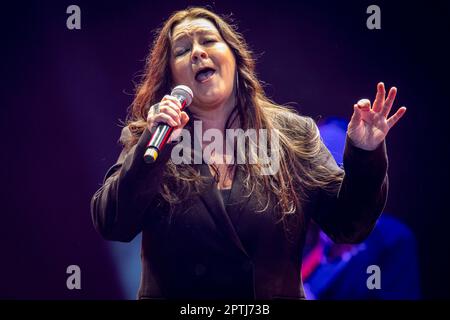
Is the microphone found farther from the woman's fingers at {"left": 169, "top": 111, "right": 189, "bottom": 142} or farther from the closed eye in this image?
the closed eye

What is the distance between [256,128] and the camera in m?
1.54

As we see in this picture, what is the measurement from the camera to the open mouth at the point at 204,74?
4.88ft

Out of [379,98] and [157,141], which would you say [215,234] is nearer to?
[157,141]

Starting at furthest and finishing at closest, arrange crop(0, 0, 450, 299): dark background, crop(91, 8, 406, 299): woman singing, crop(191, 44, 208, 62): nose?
crop(0, 0, 450, 299): dark background < crop(191, 44, 208, 62): nose < crop(91, 8, 406, 299): woman singing

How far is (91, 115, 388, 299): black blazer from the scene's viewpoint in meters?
1.34

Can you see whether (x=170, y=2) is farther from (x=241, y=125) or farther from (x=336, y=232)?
(x=336, y=232)

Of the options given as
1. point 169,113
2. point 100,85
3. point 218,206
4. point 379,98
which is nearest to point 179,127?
point 169,113

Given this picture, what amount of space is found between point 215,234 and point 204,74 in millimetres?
391

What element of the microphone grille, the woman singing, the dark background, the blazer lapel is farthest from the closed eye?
the dark background

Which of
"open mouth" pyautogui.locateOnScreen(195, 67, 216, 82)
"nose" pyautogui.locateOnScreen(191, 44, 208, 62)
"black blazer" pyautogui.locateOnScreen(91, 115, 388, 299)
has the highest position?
"nose" pyautogui.locateOnScreen(191, 44, 208, 62)

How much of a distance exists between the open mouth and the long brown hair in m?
0.11

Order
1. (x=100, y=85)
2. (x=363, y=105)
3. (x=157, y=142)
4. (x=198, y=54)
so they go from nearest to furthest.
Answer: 1. (x=157, y=142)
2. (x=363, y=105)
3. (x=198, y=54)
4. (x=100, y=85)

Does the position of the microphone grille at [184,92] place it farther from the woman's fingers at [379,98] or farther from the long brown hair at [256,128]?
the woman's fingers at [379,98]

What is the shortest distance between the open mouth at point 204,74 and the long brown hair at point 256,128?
110 mm
